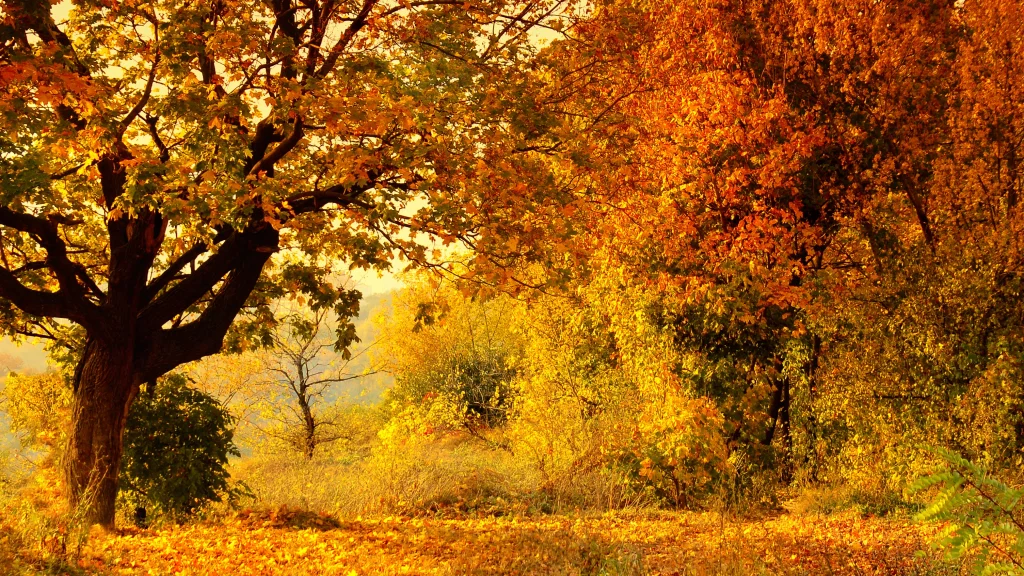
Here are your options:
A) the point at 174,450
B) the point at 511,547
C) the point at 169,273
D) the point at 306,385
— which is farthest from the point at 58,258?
the point at 306,385

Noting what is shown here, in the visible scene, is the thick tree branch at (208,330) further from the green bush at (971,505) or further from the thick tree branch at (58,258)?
the green bush at (971,505)

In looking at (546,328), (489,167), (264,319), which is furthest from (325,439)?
(489,167)

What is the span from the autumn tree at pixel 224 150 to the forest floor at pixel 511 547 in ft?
6.00

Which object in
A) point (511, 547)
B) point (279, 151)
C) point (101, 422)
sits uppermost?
point (279, 151)

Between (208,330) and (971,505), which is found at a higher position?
(208,330)

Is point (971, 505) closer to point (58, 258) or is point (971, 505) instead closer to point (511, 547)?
point (511, 547)

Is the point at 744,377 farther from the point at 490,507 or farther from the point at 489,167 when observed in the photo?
the point at 489,167

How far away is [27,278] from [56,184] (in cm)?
128

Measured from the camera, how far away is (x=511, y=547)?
726 centimetres

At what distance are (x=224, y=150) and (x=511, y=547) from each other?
4.63m

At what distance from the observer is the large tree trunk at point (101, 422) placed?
832cm

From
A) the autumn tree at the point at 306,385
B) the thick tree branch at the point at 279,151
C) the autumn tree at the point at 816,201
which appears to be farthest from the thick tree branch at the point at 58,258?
the autumn tree at the point at 306,385

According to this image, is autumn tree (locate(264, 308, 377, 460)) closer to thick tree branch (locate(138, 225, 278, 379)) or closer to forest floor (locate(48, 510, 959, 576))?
thick tree branch (locate(138, 225, 278, 379))

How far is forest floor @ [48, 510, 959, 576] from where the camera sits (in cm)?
616
